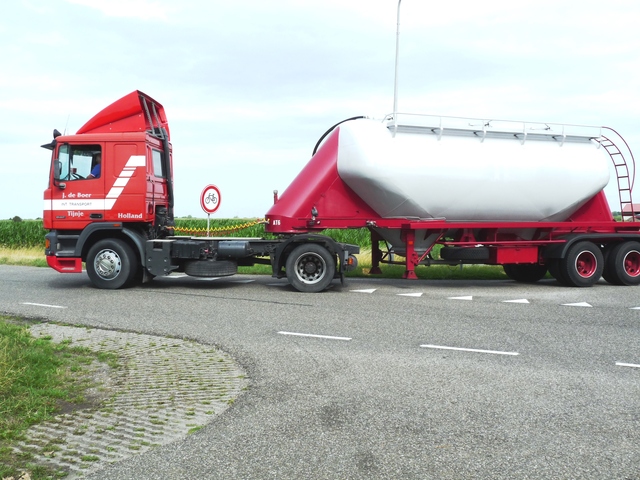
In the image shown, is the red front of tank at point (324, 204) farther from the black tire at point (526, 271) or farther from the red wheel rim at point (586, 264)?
the red wheel rim at point (586, 264)

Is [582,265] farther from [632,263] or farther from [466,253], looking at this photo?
[466,253]

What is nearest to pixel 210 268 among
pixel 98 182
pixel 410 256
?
pixel 98 182

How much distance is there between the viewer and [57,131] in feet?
39.3

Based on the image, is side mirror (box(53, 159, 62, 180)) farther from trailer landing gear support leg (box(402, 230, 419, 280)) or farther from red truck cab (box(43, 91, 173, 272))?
trailer landing gear support leg (box(402, 230, 419, 280))

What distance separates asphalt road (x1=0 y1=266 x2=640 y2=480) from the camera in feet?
12.3

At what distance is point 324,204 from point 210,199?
4.22 m

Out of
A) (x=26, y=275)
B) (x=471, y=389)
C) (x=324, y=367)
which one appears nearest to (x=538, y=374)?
(x=471, y=389)

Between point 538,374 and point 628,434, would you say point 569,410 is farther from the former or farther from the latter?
point 538,374

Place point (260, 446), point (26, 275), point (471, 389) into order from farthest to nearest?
point (26, 275), point (471, 389), point (260, 446)

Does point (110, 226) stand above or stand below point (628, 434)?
above

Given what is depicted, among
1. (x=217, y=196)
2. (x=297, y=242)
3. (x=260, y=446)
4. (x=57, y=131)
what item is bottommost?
(x=260, y=446)

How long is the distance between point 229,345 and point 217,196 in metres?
8.69

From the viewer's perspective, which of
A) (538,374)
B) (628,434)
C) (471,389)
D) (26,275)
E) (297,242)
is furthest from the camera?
(26,275)

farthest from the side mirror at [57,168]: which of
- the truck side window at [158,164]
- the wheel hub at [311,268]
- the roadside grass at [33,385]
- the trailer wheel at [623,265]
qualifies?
the trailer wheel at [623,265]
